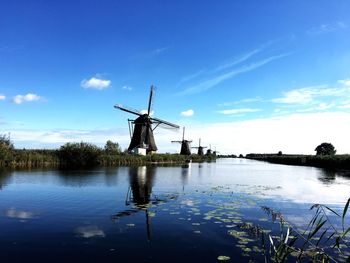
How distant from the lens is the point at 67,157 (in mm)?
42906

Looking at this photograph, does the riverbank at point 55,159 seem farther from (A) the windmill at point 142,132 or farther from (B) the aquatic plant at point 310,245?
(B) the aquatic plant at point 310,245

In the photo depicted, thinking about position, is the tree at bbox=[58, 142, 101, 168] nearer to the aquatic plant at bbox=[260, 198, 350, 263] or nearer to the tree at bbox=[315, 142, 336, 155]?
the aquatic plant at bbox=[260, 198, 350, 263]

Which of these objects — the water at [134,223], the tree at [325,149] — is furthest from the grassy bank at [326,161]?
the water at [134,223]

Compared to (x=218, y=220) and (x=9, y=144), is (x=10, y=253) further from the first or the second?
(x=9, y=144)

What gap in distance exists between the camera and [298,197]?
17.9 meters

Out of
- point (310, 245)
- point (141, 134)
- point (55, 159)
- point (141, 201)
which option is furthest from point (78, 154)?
point (310, 245)

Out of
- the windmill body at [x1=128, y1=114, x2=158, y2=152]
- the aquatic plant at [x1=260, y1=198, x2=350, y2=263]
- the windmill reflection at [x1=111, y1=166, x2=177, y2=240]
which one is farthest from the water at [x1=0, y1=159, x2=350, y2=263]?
the windmill body at [x1=128, y1=114, x2=158, y2=152]

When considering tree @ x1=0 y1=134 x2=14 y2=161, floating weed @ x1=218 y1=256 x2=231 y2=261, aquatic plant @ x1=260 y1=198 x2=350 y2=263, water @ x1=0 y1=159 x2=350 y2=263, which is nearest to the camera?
aquatic plant @ x1=260 y1=198 x2=350 y2=263

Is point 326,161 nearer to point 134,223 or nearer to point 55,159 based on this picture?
point 55,159

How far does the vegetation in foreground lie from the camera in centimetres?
3622

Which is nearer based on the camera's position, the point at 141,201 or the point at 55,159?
the point at 141,201

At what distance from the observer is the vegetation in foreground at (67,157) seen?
36.2m

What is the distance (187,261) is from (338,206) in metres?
10.2

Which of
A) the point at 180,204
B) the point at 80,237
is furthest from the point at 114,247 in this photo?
the point at 180,204
